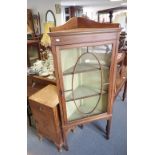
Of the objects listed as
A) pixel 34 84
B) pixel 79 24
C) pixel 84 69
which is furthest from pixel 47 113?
pixel 79 24

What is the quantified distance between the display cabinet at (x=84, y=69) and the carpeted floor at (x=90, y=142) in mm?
96

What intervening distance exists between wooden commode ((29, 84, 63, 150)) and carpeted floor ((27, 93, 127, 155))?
0.12 meters

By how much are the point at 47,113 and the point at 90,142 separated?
60 centimetres

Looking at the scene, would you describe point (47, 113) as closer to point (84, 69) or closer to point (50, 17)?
point (84, 69)

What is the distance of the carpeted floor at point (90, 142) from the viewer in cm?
156

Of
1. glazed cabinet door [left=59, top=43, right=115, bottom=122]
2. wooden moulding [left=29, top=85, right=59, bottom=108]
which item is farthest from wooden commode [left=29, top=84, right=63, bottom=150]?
glazed cabinet door [left=59, top=43, right=115, bottom=122]

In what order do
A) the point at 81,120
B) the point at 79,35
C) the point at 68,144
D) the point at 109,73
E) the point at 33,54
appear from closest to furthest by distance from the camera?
1. the point at 79,35
2. the point at 109,73
3. the point at 81,120
4. the point at 68,144
5. the point at 33,54

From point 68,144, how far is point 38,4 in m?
2.33

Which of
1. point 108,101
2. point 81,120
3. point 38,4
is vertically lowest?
point 81,120

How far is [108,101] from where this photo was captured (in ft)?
4.86

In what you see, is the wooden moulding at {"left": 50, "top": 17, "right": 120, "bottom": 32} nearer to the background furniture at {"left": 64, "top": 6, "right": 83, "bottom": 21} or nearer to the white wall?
the background furniture at {"left": 64, "top": 6, "right": 83, "bottom": 21}
